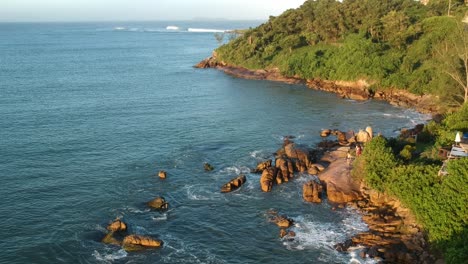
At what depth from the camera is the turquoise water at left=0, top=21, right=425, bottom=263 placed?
39438 mm

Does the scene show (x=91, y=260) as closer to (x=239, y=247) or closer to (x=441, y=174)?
(x=239, y=247)

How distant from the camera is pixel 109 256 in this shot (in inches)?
1470

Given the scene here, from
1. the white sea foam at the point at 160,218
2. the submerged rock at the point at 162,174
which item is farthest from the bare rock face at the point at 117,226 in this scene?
the submerged rock at the point at 162,174

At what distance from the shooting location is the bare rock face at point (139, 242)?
38688mm

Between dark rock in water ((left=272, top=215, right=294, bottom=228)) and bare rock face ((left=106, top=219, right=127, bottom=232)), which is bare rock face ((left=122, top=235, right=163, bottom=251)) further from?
dark rock in water ((left=272, top=215, right=294, bottom=228))

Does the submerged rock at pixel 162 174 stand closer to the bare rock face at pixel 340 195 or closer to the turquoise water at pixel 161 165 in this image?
the turquoise water at pixel 161 165

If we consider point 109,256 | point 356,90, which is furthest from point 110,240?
point 356,90

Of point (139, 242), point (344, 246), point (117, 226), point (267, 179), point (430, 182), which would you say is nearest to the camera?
point (344, 246)

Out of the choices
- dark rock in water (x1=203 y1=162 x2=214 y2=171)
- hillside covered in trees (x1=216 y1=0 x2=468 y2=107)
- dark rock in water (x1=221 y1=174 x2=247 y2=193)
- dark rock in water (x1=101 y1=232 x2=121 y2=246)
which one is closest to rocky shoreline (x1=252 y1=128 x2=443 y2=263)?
dark rock in water (x1=221 y1=174 x2=247 y2=193)

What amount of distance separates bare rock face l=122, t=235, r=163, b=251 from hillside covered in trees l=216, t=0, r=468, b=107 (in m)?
53.8

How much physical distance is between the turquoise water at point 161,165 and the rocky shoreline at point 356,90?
3769mm

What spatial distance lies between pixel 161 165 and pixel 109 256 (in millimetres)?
21092

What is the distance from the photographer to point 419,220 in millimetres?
39281

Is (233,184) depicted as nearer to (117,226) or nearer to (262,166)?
(262,166)
